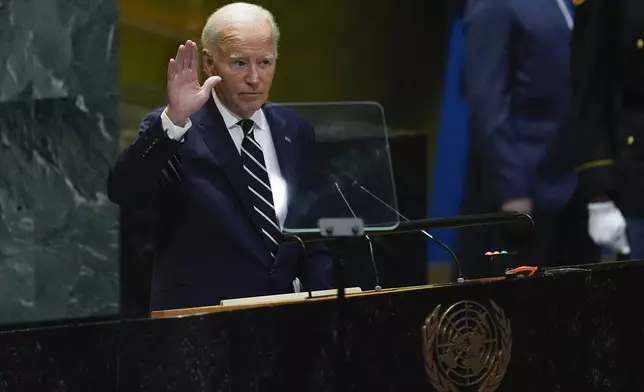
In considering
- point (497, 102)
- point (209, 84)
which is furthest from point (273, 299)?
point (497, 102)

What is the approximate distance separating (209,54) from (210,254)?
0.54 m

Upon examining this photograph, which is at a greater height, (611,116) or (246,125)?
(611,116)

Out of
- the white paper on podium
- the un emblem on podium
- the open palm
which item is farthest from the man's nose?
the un emblem on podium

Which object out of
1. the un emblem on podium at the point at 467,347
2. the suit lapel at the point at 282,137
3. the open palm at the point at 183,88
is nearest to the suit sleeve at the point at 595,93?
the suit lapel at the point at 282,137

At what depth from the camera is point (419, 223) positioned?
289cm

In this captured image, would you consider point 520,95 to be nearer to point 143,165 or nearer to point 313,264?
point 313,264

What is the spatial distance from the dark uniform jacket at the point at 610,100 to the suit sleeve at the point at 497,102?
28cm

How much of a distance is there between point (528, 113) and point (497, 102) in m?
0.16

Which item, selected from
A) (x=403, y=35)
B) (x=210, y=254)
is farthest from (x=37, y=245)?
(x=210, y=254)

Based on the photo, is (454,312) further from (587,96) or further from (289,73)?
(289,73)

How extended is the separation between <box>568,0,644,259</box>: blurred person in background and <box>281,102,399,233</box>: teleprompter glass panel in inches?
55.7

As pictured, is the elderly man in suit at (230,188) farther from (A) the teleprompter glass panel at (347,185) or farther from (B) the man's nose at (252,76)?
(A) the teleprompter glass panel at (347,185)

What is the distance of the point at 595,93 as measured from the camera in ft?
14.2

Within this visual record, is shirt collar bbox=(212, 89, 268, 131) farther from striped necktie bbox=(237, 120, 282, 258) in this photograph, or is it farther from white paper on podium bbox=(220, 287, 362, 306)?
white paper on podium bbox=(220, 287, 362, 306)
